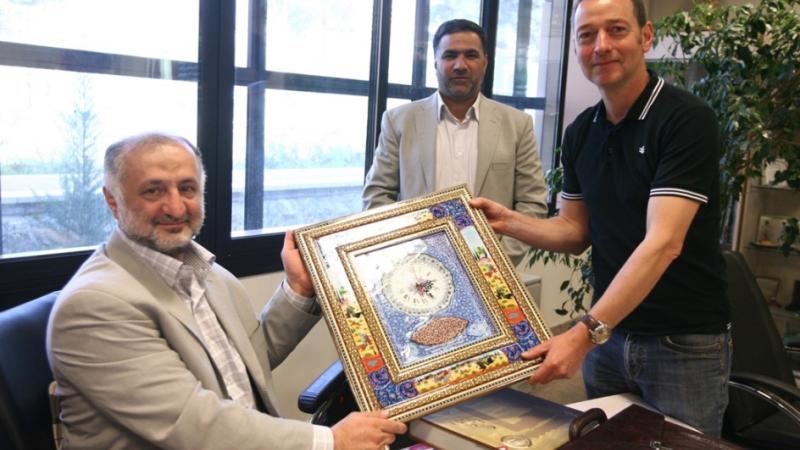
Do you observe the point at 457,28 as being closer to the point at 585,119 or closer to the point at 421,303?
the point at 585,119

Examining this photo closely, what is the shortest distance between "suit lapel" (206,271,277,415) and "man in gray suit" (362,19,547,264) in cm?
97

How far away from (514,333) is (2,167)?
5.52 ft

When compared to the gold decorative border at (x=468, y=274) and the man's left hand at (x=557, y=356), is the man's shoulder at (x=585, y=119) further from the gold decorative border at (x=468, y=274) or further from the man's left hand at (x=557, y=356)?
the man's left hand at (x=557, y=356)

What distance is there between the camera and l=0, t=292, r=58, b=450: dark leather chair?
3.60ft

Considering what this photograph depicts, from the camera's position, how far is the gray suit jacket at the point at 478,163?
2.39 meters

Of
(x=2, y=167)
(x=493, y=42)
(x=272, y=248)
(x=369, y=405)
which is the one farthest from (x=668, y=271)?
(x=493, y=42)

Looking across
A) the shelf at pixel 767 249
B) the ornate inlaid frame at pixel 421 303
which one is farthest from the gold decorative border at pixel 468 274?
the shelf at pixel 767 249

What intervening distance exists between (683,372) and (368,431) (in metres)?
0.76

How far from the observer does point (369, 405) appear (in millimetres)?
1127

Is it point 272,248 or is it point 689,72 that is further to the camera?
point 689,72

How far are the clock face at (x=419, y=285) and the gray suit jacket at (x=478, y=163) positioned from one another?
3.46 feet

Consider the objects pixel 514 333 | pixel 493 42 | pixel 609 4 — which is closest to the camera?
pixel 514 333

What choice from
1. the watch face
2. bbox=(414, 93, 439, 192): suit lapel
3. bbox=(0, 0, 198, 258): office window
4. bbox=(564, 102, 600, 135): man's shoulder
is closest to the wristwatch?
the watch face

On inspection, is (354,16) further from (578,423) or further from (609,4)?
(578,423)
